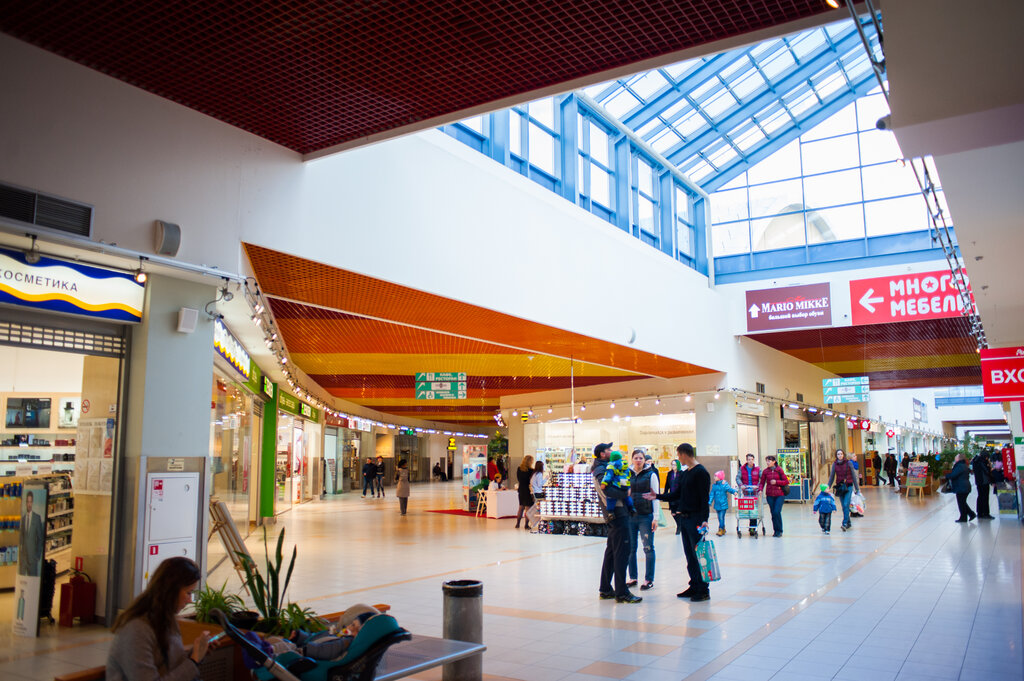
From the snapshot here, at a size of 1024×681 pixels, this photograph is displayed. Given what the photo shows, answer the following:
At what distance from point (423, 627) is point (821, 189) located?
1697cm

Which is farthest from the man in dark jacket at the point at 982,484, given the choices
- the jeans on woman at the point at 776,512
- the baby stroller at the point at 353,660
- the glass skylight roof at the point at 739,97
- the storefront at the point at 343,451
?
the storefront at the point at 343,451

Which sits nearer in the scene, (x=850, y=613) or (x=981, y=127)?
(x=981, y=127)

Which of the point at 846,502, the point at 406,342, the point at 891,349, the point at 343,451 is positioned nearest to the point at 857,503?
the point at 846,502

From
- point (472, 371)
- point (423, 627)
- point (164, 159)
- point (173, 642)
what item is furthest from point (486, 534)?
point (173, 642)

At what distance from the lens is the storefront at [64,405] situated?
6.00 m

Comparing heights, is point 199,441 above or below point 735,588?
above

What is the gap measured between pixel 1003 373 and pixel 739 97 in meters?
8.28

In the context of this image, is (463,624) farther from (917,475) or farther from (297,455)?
(917,475)

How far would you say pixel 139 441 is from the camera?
21.1 feet

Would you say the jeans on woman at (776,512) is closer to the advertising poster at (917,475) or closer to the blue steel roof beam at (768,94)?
the blue steel roof beam at (768,94)

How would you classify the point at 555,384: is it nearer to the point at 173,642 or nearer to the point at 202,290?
the point at 202,290

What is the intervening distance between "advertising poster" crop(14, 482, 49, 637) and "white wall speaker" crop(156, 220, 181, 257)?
243 cm

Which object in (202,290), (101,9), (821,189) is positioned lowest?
(202,290)

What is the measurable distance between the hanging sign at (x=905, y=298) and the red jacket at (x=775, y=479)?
18.1 feet
